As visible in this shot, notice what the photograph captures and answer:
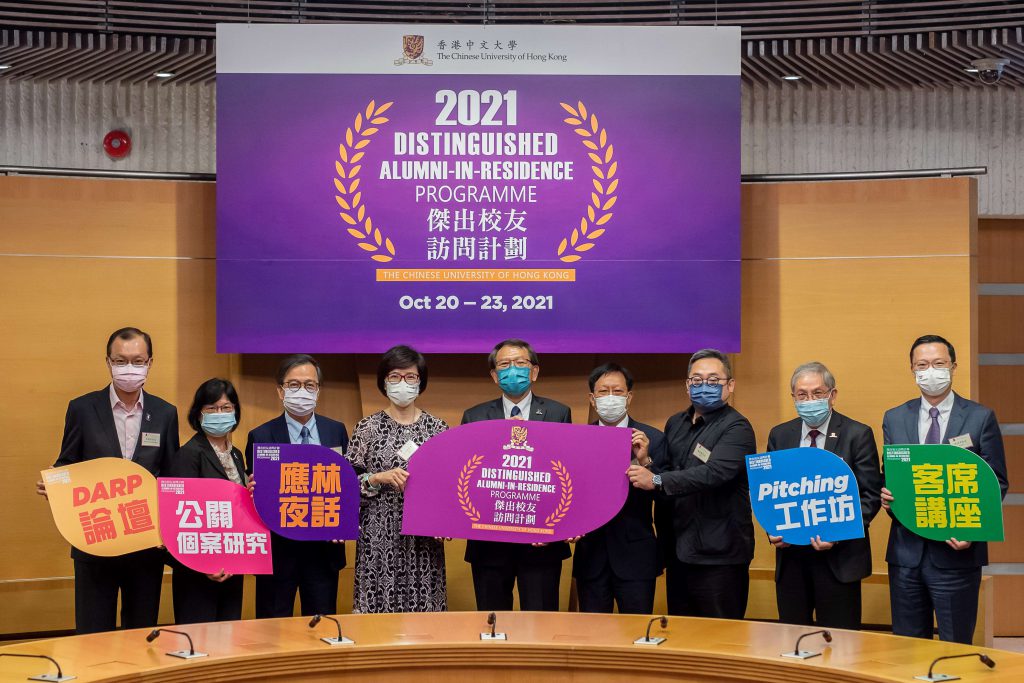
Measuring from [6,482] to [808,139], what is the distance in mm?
4992

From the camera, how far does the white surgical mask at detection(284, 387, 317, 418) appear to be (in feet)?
15.3

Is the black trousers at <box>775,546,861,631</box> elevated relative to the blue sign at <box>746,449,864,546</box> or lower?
lower

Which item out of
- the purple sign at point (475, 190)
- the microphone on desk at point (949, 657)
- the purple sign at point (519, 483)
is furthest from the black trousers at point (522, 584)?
the microphone on desk at point (949, 657)

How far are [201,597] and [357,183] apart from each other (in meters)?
2.33

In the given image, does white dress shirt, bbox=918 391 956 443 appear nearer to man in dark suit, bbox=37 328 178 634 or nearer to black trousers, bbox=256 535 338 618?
black trousers, bbox=256 535 338 618

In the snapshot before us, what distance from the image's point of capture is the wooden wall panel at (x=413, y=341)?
5.89 metres

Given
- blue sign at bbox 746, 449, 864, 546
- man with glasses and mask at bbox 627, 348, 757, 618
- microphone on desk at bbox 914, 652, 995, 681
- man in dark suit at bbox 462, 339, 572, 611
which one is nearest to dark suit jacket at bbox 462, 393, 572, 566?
man in dark suit at bbox 462, 339, 572, 611

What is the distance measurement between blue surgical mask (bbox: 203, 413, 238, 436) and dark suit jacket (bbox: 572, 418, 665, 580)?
1.44 meters

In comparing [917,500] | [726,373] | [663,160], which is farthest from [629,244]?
[917,500]

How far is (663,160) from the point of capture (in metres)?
5.93

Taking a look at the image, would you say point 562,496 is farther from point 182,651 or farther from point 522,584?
point 182,651

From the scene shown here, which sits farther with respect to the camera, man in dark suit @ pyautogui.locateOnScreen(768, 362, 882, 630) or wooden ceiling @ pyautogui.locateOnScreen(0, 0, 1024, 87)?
wooden ceiling @ pyautogui.locateOnScreen(0, 0, 1024, 87)

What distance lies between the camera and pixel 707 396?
4.65 m

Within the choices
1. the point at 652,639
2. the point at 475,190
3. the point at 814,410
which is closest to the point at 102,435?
the point at 475,190
